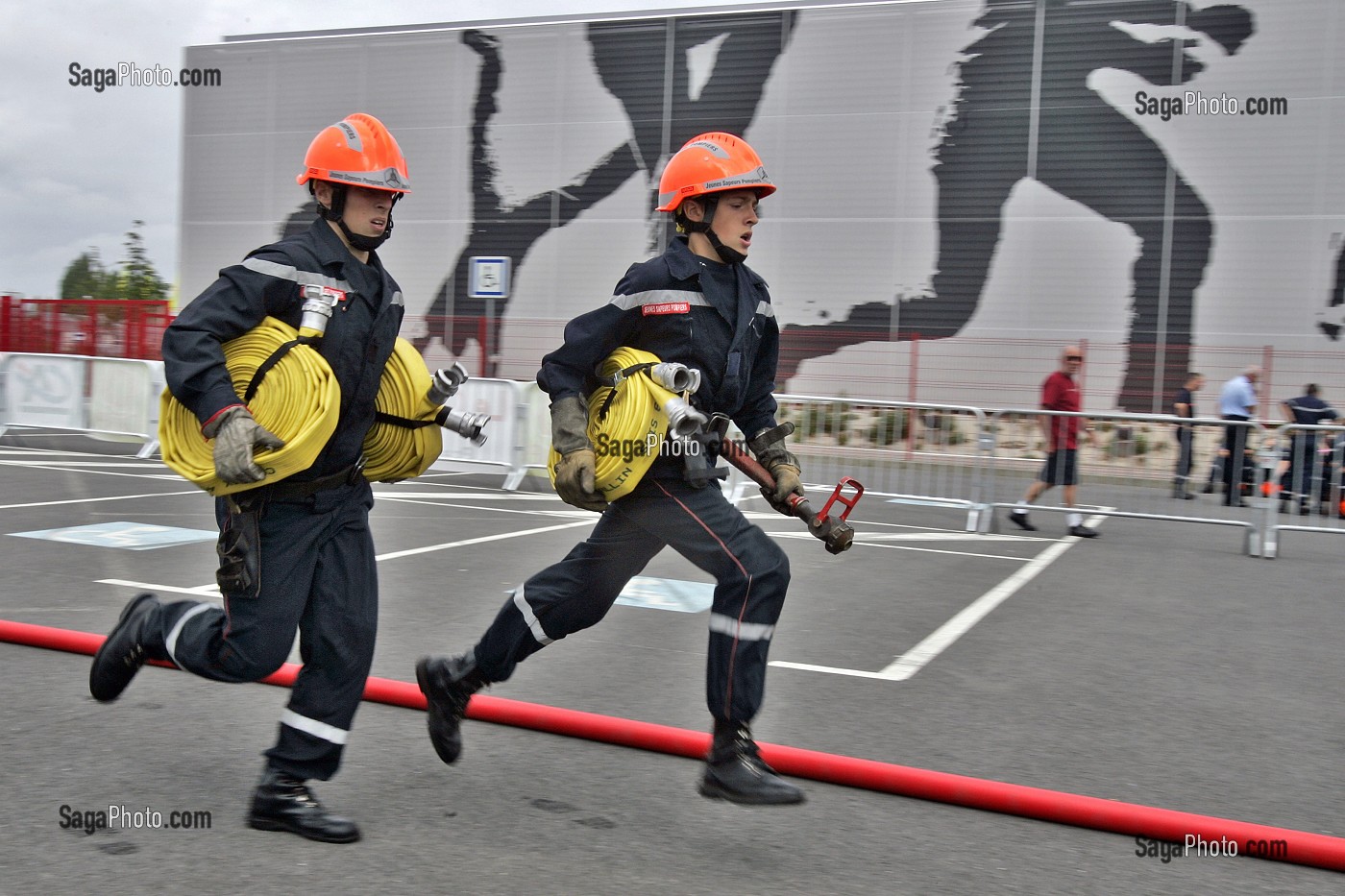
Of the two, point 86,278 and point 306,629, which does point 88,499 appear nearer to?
point 306,629

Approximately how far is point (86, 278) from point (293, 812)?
176 ft

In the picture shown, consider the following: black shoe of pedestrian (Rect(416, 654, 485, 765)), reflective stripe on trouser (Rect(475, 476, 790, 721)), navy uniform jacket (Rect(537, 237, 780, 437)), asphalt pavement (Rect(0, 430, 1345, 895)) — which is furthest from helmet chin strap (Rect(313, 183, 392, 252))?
asphalt pavement (Rect(0, 430, 1345, 895))

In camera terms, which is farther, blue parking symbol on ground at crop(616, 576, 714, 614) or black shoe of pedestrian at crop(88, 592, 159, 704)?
blue parking symbol on ground at crop(616, 576, 714, 614)

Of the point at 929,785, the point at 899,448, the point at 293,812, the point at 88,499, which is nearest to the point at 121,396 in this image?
the point at 88,499

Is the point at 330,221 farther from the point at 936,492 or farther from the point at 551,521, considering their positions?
the point at 936,492

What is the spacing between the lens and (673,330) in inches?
159

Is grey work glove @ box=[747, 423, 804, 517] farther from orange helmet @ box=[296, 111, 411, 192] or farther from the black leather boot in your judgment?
orange helmet @ box=[296, 111, 411, 192]

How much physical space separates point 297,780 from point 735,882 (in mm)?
1212

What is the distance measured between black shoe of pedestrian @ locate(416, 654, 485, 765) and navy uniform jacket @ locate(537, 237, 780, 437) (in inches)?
36.0

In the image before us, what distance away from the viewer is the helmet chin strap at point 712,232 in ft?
13.4

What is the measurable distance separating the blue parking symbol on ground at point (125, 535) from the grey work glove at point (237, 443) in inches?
222

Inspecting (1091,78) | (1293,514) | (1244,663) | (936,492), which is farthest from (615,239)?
(1244,663)

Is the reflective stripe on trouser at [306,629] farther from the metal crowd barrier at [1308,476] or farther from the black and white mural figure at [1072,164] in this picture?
the black and white mural figure at [1072,164]

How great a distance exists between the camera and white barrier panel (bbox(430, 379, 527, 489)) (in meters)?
13.8
